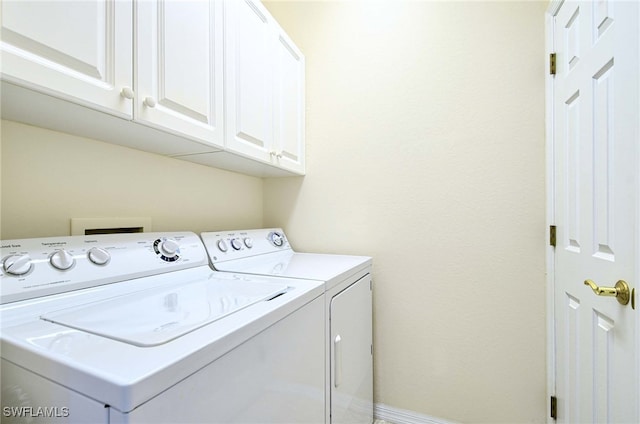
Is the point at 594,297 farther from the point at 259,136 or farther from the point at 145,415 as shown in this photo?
the point at 259,136

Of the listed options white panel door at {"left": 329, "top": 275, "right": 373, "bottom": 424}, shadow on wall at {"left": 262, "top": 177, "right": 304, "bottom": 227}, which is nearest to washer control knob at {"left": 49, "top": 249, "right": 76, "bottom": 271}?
white panel door at {"left": 329, "top": 275, "right": 373, "bottom": 424}

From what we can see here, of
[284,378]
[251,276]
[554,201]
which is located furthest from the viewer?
[554,201]

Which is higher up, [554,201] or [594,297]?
[554,201]

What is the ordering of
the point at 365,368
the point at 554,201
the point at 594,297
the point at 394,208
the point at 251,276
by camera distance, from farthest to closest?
the point at 394,208 → the point at 365,368 → the point at 554,201 → the point at 251,276 → the point at 594,297

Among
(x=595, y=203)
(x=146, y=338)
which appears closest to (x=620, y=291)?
(x=595, y=203)

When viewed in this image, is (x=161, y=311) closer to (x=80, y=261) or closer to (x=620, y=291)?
(x=80, y=261)

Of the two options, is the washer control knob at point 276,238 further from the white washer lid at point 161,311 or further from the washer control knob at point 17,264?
the washer control knob at point 17,264

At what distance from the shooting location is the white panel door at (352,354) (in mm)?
1106

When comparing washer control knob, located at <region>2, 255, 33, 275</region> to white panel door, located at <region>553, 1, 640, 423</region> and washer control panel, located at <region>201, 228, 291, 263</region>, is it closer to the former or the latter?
washer control panel, located at <region>201, 228, 291, 263</region>

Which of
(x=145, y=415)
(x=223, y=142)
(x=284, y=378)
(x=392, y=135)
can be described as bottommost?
(x=284, y=378)

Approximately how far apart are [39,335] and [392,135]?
1.68m

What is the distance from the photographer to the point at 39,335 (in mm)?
564

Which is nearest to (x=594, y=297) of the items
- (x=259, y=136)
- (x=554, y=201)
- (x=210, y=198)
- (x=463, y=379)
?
(x=554, y=201)

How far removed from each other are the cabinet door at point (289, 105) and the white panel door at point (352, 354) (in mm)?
847
